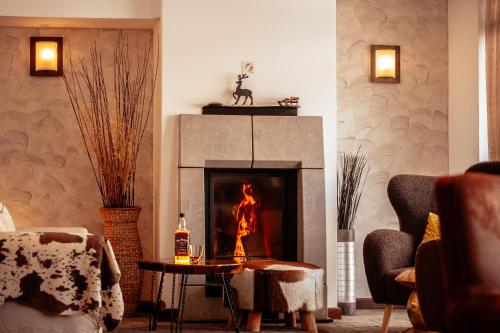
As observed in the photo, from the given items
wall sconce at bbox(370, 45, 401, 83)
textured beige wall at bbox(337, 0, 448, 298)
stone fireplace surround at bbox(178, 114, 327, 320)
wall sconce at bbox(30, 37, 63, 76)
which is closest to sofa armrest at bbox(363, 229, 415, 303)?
stone fireplace surround at bbox(178, 114, 327, 320)

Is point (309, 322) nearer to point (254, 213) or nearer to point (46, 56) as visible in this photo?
point (254, 213)

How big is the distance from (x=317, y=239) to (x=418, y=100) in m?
1.62

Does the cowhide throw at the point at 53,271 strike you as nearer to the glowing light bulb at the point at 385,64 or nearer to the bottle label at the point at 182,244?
the bottle label at the point at 182,244

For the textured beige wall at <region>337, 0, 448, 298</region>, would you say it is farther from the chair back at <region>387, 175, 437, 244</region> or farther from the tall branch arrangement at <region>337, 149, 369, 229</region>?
the chair back at <region>387, 175, 437, 244</region>

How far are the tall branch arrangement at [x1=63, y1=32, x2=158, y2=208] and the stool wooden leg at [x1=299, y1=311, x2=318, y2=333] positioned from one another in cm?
182

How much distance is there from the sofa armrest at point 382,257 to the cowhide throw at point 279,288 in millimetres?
403

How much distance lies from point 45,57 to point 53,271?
328 cm

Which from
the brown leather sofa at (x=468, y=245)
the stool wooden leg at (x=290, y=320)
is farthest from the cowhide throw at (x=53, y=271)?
the stool wooden leg at (x=290, y=320)

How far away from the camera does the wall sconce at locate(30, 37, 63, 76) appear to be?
21.4 feet

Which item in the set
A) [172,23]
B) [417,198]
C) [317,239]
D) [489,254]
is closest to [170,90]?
[172,23]

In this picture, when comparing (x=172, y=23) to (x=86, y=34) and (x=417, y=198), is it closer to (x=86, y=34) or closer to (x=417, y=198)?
(x=86, y=34)

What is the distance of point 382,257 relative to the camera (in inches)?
193

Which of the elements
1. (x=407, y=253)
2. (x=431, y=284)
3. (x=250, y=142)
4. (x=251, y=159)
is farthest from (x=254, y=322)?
(x=431, y=284)

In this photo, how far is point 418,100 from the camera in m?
6.91
